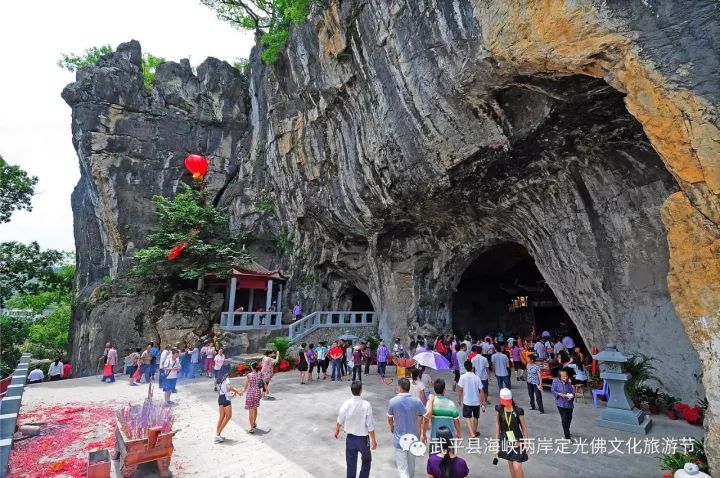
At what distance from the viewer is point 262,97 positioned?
22281mm

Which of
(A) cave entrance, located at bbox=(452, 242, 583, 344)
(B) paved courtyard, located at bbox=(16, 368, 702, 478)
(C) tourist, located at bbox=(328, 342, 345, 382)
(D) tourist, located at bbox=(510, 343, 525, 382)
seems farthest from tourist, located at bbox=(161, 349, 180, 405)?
(A) cave entrance, located at bbox=(452, 242, 583, 344)

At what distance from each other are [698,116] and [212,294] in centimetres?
1845

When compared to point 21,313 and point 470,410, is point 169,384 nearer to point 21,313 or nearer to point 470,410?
point 470,410

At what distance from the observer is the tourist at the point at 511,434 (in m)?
4.30

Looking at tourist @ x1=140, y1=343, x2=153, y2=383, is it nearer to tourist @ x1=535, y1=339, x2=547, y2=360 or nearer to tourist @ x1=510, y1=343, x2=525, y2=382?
tourist @ x1=510, y1=343, x2=525, y2=382

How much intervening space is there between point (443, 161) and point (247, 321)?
456 inches

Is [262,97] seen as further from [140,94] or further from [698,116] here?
[698,116]

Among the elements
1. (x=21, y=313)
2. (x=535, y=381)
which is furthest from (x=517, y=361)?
(x=21, y=313)

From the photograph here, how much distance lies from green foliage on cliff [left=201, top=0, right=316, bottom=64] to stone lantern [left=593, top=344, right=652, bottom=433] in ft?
44.3

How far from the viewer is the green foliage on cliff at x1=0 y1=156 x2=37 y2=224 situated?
18.9 meters

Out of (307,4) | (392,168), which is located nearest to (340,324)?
(392,168)

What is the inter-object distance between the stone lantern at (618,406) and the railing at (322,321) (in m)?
11.7

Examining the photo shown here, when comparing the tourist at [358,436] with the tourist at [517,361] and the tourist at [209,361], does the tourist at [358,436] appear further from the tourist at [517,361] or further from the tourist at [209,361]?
the tourist at [209,361]

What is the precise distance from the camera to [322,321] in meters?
19.2
